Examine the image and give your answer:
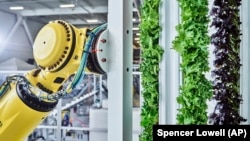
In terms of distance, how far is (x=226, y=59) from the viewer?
1.04 meters

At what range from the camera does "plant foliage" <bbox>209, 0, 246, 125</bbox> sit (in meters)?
1.04

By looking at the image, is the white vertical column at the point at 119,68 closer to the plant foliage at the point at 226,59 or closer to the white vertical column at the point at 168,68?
the white vertical column at the point at 168,68

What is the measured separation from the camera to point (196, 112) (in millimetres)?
1063

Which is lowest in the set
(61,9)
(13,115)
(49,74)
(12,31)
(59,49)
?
(13,115)

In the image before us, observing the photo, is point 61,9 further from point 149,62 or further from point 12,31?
point 149,62

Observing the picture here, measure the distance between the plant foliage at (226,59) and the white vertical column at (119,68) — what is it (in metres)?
0.40

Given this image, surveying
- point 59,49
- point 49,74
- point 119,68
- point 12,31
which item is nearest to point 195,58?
point 119,68

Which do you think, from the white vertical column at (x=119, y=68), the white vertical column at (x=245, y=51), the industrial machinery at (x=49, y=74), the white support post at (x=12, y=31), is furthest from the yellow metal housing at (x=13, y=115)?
the white support post at (x=12, y=31)

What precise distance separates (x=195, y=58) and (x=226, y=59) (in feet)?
0.35

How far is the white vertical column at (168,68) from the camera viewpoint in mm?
1195

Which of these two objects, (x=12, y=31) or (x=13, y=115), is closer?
(x=13, y=115)

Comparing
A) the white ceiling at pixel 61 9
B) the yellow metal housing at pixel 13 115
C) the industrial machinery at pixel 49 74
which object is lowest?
the yellow metal housing at pixel 13 115

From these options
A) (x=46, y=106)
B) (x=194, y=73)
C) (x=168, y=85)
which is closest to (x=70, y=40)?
(x=46, y=106)

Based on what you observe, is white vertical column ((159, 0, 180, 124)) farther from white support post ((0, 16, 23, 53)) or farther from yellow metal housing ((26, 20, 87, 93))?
white support post ((0, 16, 23, 53))
